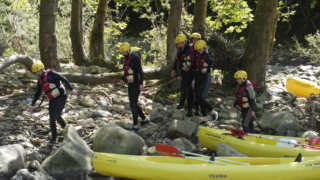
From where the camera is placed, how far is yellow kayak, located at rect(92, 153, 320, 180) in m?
4.68

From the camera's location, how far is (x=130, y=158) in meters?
4.99

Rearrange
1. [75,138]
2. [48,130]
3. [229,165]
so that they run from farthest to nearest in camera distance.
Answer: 1. [48,130]
2. [75,138]
3. [229,165]

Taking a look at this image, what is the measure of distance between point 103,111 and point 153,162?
2.98 metres

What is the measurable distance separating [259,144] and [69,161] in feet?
10.0

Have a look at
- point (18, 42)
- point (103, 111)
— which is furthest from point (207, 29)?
point (18, 42)

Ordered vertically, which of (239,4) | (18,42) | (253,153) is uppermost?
(239,4)

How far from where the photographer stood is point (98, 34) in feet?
39.1

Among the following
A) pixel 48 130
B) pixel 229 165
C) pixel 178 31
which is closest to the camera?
pixel 229 165

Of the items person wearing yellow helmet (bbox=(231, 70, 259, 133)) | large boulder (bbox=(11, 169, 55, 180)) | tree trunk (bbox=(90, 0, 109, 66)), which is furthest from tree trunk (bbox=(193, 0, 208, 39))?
large boulder (bbox=(11, 169, 55, 180))

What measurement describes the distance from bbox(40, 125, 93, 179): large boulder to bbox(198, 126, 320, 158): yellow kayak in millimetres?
2036

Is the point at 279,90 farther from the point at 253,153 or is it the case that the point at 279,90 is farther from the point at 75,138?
the point at 75,138

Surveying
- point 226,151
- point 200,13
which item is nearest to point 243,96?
point 226,151

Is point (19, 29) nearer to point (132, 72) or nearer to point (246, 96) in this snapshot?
point (132, 72)

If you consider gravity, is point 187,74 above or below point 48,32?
below
